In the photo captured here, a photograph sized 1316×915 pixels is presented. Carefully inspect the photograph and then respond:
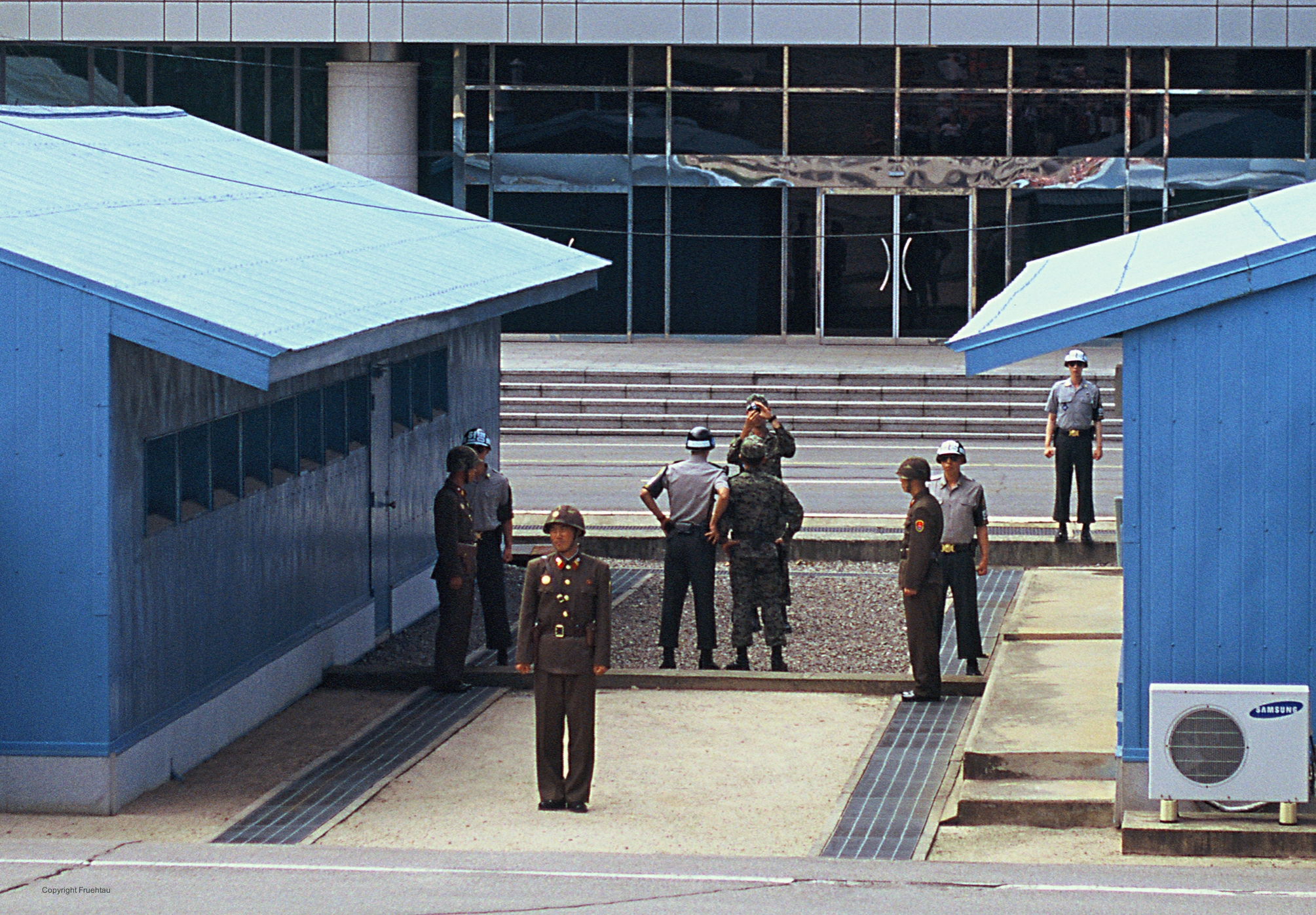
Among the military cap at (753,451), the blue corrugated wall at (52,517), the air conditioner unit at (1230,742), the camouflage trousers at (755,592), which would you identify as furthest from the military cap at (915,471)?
the blue corrugated wall at (52,517)

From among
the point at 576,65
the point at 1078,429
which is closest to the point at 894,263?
the point at 576,65

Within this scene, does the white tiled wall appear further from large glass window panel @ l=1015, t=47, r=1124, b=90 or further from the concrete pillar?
the concrete pillar

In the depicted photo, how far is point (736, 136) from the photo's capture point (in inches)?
1416

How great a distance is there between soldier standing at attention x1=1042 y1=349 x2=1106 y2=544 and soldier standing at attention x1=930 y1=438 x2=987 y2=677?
474 centimetres

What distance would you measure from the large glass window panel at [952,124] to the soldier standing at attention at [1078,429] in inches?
661

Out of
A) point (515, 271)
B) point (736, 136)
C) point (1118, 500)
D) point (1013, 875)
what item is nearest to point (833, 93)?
point (736, 136)

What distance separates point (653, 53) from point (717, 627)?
69.0 feet

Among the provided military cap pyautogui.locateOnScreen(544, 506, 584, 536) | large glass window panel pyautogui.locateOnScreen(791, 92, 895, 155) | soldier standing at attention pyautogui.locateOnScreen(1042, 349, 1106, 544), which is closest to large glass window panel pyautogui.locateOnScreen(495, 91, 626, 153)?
large glass window panel pyautogui.locateOnScreen(791, 92, 895, 155)

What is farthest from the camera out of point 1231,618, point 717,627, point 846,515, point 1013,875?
point 846,515

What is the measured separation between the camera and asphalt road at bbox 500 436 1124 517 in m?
22.6

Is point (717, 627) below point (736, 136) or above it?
below

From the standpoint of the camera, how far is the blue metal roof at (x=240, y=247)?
1080cm

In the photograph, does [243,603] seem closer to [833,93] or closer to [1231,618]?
Result: [1231,618]

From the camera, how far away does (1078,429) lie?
19.1m
